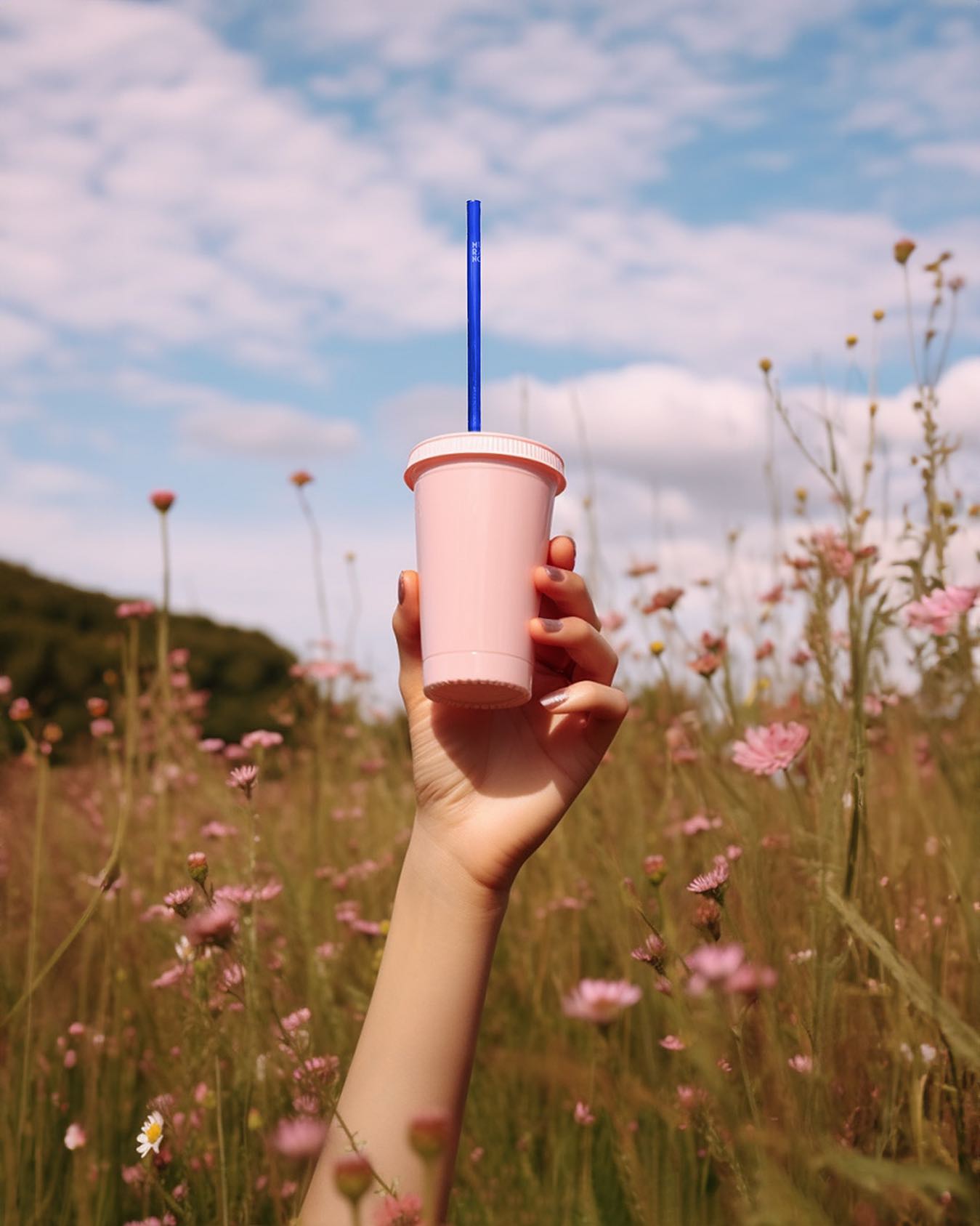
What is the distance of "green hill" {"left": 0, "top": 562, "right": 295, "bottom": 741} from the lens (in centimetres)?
767

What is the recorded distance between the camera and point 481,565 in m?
1.38

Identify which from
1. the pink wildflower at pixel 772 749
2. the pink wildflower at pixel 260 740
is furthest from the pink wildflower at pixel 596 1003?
the pink wildflower at pixel 260 740

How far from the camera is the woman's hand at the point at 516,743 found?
1.37 metres

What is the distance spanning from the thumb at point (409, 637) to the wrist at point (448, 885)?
219 mm

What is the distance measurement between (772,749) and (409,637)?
58 centimetres

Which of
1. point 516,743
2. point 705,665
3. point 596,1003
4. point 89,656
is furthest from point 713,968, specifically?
point 89,656

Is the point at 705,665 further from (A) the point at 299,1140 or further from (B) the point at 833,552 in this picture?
(A) the point at 299,1140

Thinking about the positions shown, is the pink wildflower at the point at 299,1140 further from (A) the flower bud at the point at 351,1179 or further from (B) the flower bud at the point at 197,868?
(B) the flower bud at the point at 197,868

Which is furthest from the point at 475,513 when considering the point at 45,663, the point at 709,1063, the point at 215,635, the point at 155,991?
the point at 215,635

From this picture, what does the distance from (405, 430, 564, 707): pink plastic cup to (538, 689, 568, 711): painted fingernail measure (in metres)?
0.03

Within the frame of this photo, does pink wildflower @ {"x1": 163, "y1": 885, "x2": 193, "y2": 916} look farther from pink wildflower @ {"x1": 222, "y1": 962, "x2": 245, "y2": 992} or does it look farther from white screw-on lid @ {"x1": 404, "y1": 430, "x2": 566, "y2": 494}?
white screw-on lid @ {"x1": 404, "y1": 430, "x2": 566, "y2": 494}

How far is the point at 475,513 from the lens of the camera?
4.53ft

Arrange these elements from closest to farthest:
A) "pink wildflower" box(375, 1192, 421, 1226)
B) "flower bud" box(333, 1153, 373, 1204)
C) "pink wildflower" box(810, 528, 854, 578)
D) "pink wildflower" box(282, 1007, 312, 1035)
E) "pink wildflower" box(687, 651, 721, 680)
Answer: "flower bud" box(333, 1153, 373, 1204), "pink wildflower" box(375, 1192, 421, 1226), "pink wildflower" box(282, 1007, 312, 1035), "pink wildflower" box(810, 528, 854, 578), "pink wildflower" box(687, 651, 721, 680)

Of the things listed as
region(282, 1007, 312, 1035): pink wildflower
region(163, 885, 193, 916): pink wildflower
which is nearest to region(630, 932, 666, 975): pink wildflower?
region(163, 885, 193, 916): pink wildflower
